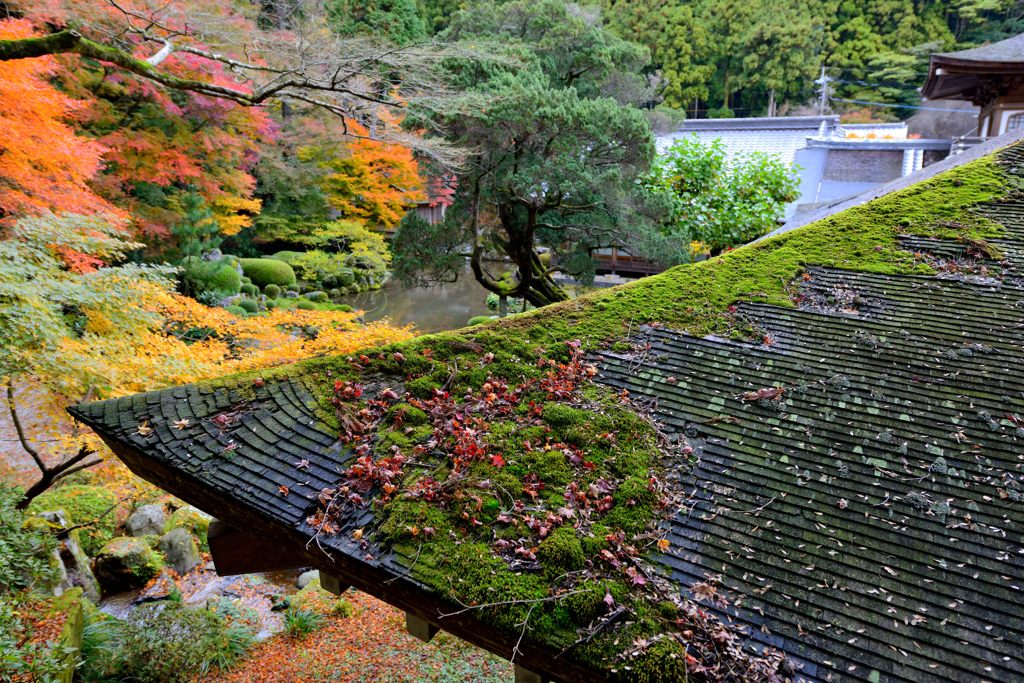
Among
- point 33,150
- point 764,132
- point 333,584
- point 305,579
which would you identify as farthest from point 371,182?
point 333,584

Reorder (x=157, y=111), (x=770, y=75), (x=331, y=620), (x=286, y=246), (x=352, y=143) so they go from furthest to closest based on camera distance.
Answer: (x=770, y=75), (x=286, y=246), (x=352, y=143), (x=157, y=111), (x=331, y=620)

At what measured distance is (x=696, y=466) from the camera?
127 inches

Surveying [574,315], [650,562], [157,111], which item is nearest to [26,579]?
[574,315]

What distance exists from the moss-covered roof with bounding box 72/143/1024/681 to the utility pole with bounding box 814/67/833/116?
25497mm

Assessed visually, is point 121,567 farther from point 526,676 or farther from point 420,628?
point 526,676

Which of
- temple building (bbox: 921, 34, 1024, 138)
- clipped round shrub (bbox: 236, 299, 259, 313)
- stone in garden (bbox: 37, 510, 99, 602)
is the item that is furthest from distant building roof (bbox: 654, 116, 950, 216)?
stone in garden (bbox: 37, 510, 99, 602)

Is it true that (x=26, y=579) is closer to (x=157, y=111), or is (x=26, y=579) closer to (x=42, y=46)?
(x=42, y=46)

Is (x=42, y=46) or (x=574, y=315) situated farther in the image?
(x=42, y=46)

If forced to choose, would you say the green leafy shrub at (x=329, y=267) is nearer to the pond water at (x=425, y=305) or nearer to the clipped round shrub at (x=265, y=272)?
the pond water at (x=425, y=305)

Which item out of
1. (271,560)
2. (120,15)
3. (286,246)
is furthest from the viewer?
(286,246)

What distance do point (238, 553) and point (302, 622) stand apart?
468 centimetres

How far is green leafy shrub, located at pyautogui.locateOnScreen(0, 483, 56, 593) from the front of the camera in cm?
535

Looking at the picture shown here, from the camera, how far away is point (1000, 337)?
13.0ft

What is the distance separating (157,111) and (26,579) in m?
10.8
